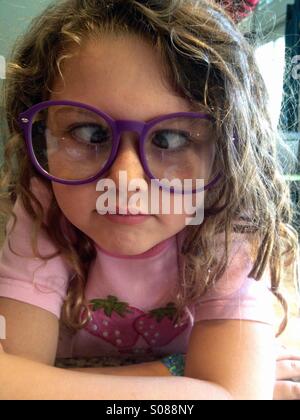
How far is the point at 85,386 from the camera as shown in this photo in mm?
396

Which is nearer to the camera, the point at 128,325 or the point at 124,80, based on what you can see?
the point at 124,80

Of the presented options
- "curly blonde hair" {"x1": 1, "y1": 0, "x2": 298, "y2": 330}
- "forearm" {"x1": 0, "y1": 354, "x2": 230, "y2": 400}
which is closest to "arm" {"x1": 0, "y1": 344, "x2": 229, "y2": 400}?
"forearm" {"x1": 0, "y1": 354, "x2": 230, "y2": 400}

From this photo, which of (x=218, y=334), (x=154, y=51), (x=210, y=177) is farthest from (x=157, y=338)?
(x=154, y=51)

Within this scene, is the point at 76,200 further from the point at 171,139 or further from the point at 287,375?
the point at 287,375

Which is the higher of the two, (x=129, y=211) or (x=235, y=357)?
(x=129, y=211)

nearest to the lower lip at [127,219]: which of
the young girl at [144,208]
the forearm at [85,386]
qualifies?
the young girl at [144,208]

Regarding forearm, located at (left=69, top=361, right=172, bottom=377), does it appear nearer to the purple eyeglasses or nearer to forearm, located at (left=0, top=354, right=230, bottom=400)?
forearm, located at (left=0, top=354, right=230, bottom=400)

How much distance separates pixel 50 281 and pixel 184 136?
247 mm

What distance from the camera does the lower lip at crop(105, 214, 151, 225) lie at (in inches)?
17.1

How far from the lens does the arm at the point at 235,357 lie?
434mm

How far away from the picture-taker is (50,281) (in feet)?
1.74

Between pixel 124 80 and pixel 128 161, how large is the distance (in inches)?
2.7

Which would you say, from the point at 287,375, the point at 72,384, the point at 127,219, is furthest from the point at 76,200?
the point at 287,375

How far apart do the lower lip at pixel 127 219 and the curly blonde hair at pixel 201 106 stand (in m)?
0.07
